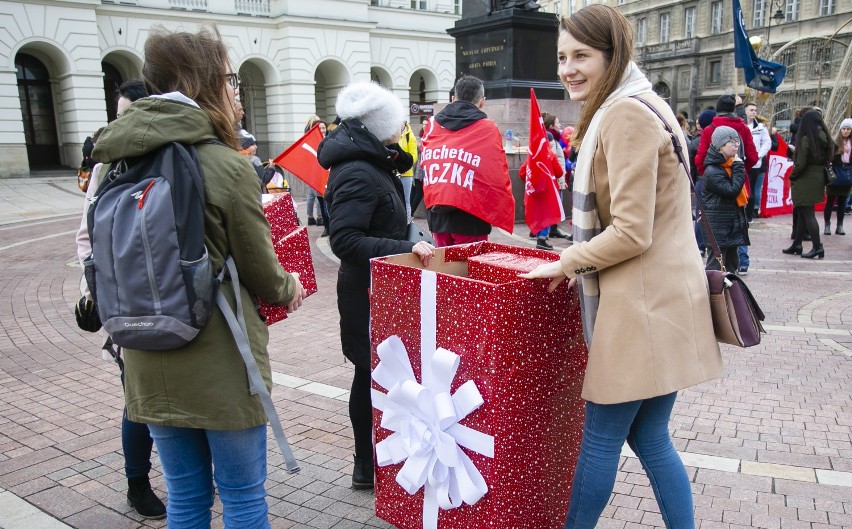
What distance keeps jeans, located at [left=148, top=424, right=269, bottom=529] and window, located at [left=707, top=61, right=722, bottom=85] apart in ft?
194

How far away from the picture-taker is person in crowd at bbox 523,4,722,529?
2043mm

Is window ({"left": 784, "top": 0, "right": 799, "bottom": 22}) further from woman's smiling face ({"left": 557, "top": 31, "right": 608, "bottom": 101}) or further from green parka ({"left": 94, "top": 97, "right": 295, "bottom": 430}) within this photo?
green parka ({"left": 94, "top": 97, "right": 295, "bottom": 430})

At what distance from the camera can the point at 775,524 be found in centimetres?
288

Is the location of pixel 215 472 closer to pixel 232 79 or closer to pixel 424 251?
pixel 424 251

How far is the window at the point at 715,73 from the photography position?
54312 millimetres

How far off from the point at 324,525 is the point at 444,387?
1.10 metres

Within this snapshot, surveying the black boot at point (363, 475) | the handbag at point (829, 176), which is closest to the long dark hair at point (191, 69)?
the black boot at point (363, 475)

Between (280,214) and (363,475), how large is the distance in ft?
4.38

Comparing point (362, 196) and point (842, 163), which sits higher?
point (362, 196)

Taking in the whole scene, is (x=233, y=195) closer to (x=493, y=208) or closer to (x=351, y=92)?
(x=351, y=92)

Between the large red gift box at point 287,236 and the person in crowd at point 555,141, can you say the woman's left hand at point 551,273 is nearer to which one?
the large red gift box at point 287,236

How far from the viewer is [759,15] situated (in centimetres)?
5050

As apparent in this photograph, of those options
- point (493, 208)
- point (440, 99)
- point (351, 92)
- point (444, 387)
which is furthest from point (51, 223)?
point (440, 99)

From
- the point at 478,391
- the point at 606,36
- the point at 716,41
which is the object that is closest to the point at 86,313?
the point at 478,391
